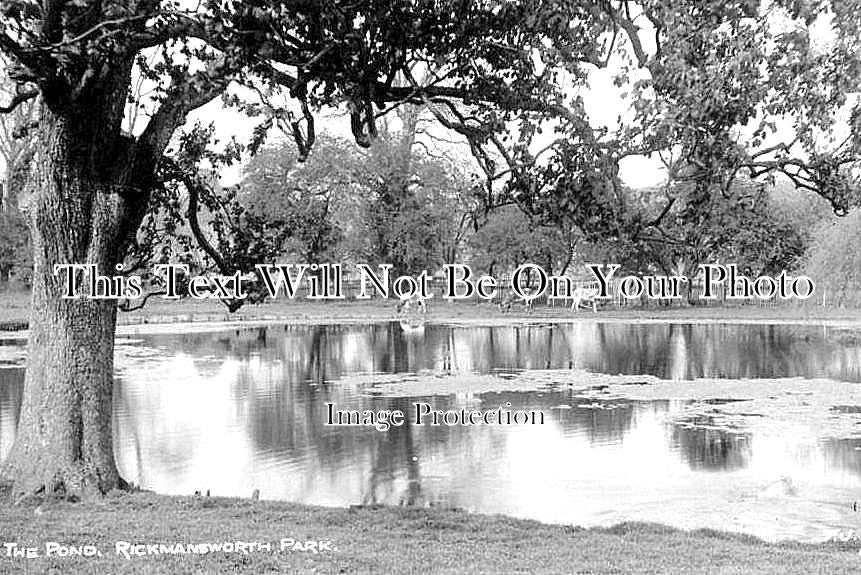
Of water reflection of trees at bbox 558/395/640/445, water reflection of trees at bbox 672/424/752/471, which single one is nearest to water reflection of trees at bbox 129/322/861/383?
water reflection of trees at bbox 558/395/640/445

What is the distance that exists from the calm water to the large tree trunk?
6.48ft

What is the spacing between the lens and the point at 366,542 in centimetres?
687

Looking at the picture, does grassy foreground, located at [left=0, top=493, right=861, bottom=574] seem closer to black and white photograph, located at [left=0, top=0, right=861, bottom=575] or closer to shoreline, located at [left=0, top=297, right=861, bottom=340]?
black and white photograph, located at [left=0, top=0, right=861, bottom=575]

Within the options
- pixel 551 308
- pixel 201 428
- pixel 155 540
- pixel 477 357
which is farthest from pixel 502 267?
pixel 155 540

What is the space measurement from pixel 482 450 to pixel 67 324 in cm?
594

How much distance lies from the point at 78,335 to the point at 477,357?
16676mm

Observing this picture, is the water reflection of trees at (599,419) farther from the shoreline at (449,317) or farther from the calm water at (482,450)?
the shoreline at (449,317)

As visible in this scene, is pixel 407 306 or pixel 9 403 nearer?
pixel 9 403

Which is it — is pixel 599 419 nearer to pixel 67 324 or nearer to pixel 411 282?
pixel 411 282

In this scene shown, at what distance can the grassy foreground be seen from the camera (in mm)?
6070

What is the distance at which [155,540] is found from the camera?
22.4 feet

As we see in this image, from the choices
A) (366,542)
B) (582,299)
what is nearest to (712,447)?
(366,542)

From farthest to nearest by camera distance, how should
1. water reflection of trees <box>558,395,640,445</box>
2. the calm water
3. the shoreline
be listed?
the shoreline < water reflection of trees <box>558,395,640,445</box> < the calm water

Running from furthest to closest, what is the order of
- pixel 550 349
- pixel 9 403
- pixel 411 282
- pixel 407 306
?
1. pixel 407 306
2. pixel 550 349
3. pixel 9 403
4. pixel 411 282
